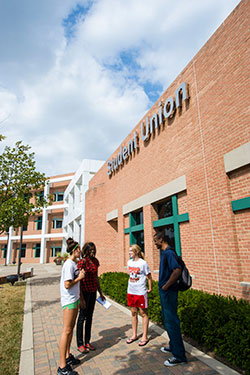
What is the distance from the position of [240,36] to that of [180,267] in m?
5.57

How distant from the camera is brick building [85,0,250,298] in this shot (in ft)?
18.2

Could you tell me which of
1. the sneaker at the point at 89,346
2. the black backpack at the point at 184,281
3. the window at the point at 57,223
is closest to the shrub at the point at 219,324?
the black backpack at the point at 184,281

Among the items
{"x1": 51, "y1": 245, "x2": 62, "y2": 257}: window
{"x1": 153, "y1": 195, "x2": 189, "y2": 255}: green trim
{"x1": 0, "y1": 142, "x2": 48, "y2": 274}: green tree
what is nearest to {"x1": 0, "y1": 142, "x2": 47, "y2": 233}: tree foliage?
{"x1": 0, "y1": 142, "x2": 48, "y2": 274}: green tree

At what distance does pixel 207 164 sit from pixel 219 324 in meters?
3.86

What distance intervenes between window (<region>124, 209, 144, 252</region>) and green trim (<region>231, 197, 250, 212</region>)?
5324 millimetres

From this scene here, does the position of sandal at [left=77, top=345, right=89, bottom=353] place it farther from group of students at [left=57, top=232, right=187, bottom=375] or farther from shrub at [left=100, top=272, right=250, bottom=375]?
shrub at [left=100, top=272, right=250, bottom=375]

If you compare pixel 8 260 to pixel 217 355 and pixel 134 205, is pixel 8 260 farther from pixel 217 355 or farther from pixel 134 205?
pixel 217 355

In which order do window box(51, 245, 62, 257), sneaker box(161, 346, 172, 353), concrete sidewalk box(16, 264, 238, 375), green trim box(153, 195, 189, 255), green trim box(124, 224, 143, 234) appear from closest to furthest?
concrete sidewalk box(16, 264, 238, 375) < sneaker box(161, 346, 172, 353) < green trim box(153, 195, 189, 255) < green trim box(124, 224, 143, 234) < window box(51, 245, 62, 257)

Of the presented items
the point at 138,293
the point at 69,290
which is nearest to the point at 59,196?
the point at 138,293

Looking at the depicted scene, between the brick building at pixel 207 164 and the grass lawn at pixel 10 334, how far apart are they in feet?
14.7

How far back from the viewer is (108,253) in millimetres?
13875

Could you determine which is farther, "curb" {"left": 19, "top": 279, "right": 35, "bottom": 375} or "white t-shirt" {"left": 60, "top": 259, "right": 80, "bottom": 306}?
"curb" {"left": 19, "top": 279, "right": 35, "bottom": 375}

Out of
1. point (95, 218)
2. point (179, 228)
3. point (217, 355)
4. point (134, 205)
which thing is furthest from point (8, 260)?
point (217, 355)

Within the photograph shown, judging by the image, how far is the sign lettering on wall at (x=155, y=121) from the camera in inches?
309
